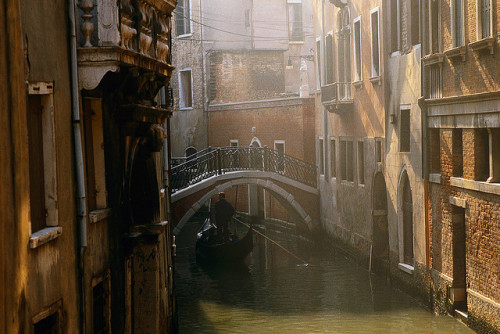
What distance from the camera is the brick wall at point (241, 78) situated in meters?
29.9

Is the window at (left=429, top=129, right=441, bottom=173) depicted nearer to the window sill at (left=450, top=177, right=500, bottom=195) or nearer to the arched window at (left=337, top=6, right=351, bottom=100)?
the window sill at (left=450, top=177, right=500, bottom=195)

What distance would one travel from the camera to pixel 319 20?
22.1m

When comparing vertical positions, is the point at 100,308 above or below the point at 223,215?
above

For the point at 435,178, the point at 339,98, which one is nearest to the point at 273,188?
the point at 339,98

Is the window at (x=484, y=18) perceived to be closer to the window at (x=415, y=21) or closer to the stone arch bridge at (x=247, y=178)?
the window at (x=415, y=21)

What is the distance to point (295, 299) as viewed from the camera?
51.9 feet

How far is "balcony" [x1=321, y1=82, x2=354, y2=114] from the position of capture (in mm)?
19275

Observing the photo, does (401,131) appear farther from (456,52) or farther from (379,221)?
(456,52)

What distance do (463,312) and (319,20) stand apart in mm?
11384

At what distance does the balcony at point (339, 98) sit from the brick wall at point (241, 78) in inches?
381

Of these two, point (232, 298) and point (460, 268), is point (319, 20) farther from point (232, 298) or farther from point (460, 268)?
point (460, 268)

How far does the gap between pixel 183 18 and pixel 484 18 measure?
68.5ft

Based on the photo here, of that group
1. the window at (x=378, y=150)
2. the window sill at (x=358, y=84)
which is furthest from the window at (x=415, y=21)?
the window sill at (x=358, y=84)

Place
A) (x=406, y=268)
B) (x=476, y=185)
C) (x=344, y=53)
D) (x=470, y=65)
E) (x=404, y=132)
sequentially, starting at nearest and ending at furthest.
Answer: (x=476, y=185)
(x=470, y=65)
(x=406, y=268)
(x=404, y=132)
(x=344, y=53)
